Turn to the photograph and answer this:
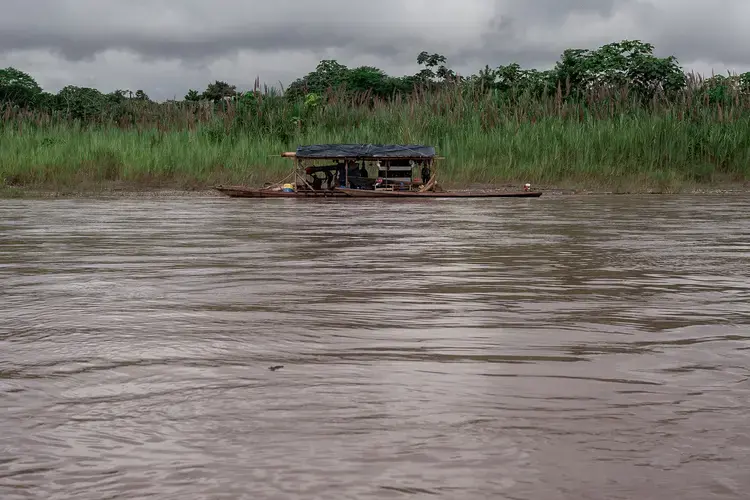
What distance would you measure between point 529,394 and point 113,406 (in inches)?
50.4

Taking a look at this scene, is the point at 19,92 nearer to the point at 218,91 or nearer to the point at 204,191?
the point at 218,91

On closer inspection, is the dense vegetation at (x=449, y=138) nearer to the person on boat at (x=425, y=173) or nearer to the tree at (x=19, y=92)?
the person on boat at (x=425, y=173)

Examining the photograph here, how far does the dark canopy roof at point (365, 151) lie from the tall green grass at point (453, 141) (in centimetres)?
288

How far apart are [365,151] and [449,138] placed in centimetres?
495

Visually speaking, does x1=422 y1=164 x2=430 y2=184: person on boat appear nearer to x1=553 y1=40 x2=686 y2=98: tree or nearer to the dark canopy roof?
the dark canopy roof

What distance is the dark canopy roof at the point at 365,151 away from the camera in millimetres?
18781

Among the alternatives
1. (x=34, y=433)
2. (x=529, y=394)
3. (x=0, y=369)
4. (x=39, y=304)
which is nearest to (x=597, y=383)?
(x=529, y=394)

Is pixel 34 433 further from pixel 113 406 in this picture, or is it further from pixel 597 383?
pixel 597 383

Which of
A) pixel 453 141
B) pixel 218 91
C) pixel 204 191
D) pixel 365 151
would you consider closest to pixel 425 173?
pixel 365 151

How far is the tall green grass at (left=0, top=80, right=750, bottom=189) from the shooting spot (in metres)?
22.2

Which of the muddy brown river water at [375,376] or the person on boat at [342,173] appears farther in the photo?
the person on boat at [342,173]

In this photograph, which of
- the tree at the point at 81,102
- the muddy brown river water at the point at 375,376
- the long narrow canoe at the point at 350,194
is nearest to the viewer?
the muddy brown river water at the point at 375,376

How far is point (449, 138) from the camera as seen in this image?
2334 centimetres

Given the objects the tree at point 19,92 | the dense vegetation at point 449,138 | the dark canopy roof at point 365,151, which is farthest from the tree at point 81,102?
the dark canopy roof at point 365,151
